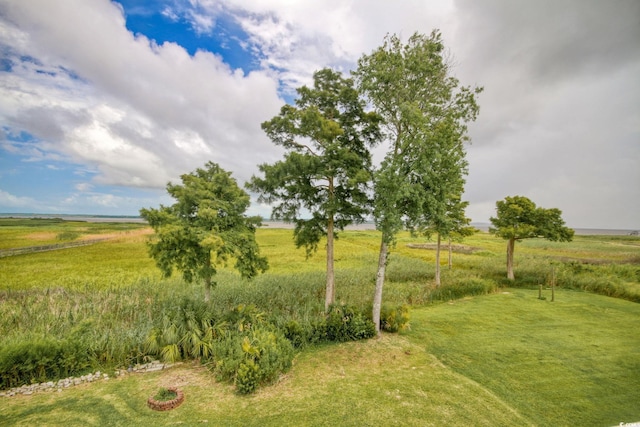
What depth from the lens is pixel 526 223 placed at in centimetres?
2139

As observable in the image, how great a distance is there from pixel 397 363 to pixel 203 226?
27.2ft

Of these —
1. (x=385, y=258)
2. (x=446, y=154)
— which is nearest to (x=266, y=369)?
(x=385, y=258)

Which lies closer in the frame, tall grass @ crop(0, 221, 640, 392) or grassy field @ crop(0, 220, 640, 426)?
grassy field @ crop(0, 220, 640, 426)

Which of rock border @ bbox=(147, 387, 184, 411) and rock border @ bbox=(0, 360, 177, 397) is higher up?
rock border @ bbox=(147, 387, 184, 411)

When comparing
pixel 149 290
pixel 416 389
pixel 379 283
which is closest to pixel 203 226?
pixel 379 283

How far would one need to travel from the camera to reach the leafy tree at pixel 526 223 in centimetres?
2050

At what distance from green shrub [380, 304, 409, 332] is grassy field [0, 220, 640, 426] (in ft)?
1.27

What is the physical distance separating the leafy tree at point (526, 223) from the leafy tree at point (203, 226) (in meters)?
20.0

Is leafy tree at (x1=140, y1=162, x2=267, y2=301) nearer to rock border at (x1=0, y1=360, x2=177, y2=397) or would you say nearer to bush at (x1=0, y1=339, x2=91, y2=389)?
rock border at (x1=0, y1=360, x2=177, y2=397)

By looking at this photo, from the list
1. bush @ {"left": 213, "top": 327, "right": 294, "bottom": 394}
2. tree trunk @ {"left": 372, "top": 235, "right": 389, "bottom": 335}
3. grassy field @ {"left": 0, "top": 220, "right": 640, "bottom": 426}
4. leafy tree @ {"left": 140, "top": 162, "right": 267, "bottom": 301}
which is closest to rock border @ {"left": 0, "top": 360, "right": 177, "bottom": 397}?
grassy field @ {"left": 0, "top": 220, "right": 640, "bottom": 426}

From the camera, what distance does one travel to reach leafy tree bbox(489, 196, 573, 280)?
20500mm

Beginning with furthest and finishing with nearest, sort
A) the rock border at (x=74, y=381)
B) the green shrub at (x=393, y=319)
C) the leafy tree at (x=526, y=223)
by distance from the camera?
1. the leafy tree at (x=526, y=223)
2. the green shrub at (x=393, y=319)
3. the rock border at (x=74, y=381)

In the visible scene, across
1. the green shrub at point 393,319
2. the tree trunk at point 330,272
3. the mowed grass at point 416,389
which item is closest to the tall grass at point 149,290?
the tree trunk at point 330,272

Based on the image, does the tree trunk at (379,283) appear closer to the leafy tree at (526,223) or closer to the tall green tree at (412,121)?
the tall green tree at (412,121)
